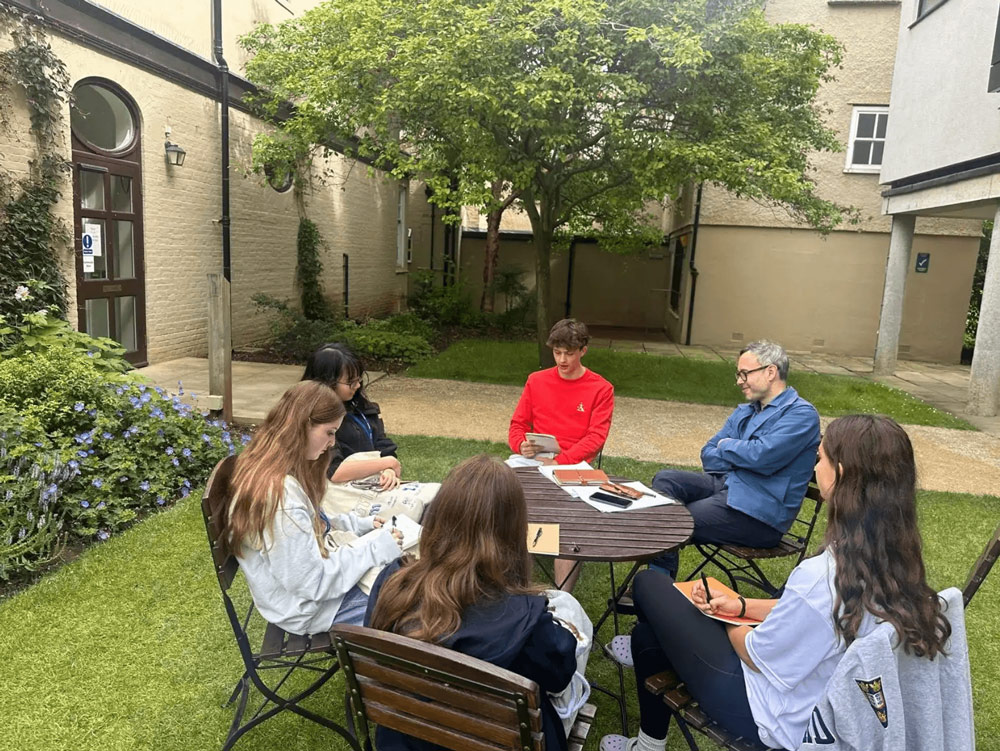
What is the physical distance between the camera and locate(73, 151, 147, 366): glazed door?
27.0ft

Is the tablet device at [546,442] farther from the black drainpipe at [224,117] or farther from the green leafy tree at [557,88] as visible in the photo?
the black drainpipe at [224,117]

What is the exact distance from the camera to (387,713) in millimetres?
1836

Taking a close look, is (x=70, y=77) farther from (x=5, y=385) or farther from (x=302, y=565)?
(x=302, y=565)

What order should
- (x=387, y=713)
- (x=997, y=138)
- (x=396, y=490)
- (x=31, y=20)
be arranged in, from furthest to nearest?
(x=997, y=138)
(x=31, y=20)
(x=396, y=490)
(x=387, y=713)

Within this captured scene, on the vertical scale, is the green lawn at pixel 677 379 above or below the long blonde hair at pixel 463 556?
below

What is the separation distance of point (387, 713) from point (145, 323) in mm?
8864

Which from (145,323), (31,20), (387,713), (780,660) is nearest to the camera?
(387,713)

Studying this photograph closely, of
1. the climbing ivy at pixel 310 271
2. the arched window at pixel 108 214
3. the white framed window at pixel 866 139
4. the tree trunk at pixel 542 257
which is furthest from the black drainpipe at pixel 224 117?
the white framed window at pixel 866 139

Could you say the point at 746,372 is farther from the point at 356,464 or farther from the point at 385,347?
the point at 385,347

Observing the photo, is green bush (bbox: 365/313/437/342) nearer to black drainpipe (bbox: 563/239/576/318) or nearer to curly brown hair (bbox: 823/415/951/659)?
black drainpipe (bbox: 563/239/576/318)

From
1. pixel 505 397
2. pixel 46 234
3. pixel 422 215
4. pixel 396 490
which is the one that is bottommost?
pixel 505 397

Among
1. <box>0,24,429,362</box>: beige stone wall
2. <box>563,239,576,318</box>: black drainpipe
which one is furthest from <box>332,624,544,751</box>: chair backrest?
<box>563,239,576,318</box>: black drainpipe

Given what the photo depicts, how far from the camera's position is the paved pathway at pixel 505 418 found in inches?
269

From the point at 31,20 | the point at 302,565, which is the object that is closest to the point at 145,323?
the point at 31,20
